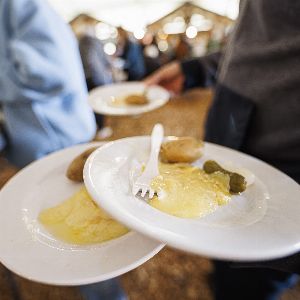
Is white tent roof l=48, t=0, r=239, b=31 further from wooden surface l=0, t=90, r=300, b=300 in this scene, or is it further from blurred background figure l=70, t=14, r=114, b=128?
wooden surface l=0, t=90, r=300, b=300

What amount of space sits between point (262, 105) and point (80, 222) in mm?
356

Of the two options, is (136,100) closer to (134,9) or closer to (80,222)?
(80,222)

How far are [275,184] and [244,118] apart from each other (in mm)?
160

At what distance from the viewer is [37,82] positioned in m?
0.57

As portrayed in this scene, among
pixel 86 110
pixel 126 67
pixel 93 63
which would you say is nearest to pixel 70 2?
pixel 126 67

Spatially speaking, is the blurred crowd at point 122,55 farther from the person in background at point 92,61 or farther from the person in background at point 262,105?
the person in background at point 262,105

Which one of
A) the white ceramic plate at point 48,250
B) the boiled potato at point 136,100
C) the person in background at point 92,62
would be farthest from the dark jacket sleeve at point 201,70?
the person in background at point 92,62

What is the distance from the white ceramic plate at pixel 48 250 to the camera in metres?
0.26

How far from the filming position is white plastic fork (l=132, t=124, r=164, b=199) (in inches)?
12.0

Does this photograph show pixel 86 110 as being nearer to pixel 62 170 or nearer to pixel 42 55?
pixel 42 55

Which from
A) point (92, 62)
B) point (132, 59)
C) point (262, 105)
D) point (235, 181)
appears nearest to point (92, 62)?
point (92, 62)

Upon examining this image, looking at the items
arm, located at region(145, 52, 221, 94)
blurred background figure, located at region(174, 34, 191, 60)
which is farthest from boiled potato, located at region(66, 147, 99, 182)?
blurred background figure, located at region(174, 34, 191, 60)

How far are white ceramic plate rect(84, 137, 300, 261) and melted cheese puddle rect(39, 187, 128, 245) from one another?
5cm

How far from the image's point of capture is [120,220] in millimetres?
243
